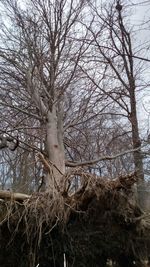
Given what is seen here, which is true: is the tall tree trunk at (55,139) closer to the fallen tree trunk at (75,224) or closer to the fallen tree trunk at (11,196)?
the fallen tree trunk at (75,224)

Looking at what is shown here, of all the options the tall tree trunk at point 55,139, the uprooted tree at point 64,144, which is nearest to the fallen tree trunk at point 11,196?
the uprooted tree at point 64,144

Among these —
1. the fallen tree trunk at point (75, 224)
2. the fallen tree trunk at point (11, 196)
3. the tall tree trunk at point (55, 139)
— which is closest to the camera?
the fallen tree trunk at point (75, 224)

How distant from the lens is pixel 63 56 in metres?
11.6

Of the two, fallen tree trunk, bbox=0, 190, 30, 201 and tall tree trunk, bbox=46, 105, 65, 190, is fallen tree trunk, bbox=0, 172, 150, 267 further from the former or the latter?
tall tree trunk, bbox=46, 105, 65, 190

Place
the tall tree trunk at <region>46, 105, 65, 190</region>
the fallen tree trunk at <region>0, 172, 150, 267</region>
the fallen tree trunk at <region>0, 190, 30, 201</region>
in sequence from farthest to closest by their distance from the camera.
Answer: the tall tree trunk at <region>46, 105, 65, 190</region> < the fallen tree trunk at <region>0, 190, 30, 201</region> < the fallen tree trunk at <region>0, 172, 150, 267</region>

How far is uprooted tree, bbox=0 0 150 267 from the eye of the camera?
5.89 metres

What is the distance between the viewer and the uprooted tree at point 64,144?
5.89 meters

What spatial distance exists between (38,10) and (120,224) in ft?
23.0

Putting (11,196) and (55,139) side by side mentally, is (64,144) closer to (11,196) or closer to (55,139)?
(55,139)

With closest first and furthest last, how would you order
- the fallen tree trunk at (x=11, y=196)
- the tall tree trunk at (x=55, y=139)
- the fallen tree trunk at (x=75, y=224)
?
1. the fallen tree trunk at (x=75, y=224)
2. the fallen tree trunk at (x=11, y=196)
3. the tall tree trunk at (x=55, y=139)

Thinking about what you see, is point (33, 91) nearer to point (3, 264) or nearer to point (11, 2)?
point (11, 2)

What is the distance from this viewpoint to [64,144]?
12773mm

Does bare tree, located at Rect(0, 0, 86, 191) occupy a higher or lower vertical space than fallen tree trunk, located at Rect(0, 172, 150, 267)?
higher

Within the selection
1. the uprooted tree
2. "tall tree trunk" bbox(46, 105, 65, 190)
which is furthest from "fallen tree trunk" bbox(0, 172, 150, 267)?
"tall tree trunk" bbox(46, 105, 65, 190)
